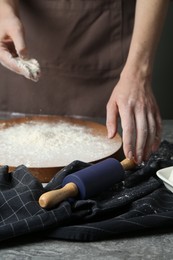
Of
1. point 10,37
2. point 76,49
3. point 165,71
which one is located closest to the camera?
point 10,37

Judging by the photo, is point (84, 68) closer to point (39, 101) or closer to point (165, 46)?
point (39, 101)

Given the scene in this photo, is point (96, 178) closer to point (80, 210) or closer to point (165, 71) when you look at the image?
point (80, 210)

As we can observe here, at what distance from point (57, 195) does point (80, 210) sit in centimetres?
5

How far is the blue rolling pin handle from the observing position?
0.98 metres

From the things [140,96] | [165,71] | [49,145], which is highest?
[140,96]

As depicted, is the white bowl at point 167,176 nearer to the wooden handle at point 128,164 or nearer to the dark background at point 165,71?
the wooden handle at point 128,164

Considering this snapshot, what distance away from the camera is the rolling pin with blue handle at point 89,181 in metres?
0.94

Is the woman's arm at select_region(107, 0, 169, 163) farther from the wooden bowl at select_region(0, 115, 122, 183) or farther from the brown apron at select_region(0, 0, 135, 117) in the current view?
the brown apron at select_region(0, 0, 135, 117)

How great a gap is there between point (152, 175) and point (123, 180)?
0.27 feet

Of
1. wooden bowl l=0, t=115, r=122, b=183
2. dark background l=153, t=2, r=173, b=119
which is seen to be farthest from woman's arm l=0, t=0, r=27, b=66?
dark background l=153, t=2, r=173, b=119

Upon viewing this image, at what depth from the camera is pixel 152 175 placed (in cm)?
112

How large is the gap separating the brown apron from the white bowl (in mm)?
618

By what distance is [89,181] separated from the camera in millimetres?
986

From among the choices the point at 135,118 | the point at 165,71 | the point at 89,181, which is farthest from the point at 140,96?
the point at 165,71
